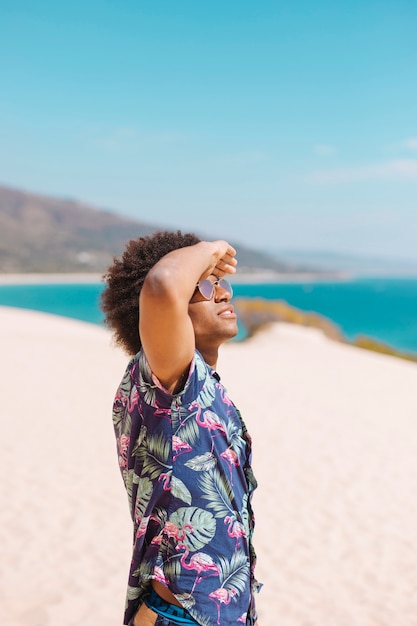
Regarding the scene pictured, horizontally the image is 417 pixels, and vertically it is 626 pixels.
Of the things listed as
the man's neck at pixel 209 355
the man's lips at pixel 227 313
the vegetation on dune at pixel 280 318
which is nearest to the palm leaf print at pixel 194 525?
the man's neck at pixel 209 355

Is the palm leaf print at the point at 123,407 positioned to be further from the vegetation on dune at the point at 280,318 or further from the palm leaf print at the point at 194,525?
the vegetation on dune at the point at 280,318

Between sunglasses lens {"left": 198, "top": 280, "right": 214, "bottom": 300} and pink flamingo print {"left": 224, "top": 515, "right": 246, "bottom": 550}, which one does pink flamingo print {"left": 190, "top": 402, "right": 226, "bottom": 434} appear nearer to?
pink flamingo print {"left": 224, "top": 515, "right": 246, "bottom": 550}

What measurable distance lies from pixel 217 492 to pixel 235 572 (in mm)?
227

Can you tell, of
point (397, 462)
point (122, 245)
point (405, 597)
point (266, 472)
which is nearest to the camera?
point (122, 245)

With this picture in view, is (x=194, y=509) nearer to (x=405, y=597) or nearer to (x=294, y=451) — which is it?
(x=405, y=597)

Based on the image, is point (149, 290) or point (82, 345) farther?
point (82, 345)

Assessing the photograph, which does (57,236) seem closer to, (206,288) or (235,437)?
(206,288)

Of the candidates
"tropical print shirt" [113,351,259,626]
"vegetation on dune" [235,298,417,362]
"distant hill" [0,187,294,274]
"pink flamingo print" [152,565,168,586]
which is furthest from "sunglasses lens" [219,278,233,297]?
"distant hill" [0,187,294,274]

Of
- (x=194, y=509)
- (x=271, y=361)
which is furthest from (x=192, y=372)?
(x=271, y=361)

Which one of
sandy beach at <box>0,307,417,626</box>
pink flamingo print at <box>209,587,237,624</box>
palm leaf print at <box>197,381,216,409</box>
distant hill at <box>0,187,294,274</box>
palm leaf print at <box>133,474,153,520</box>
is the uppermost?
distant hill at <box>0,187,294,274</box>

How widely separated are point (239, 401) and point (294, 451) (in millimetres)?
2905

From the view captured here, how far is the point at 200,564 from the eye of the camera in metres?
1.70

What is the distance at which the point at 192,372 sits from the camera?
168cm

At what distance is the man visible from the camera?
164cm
